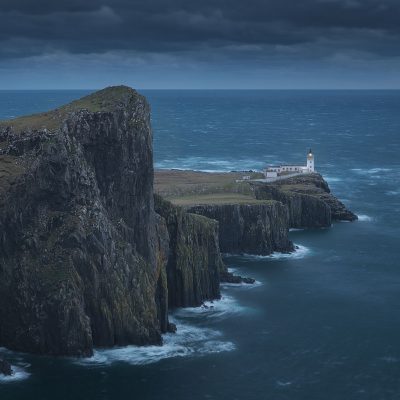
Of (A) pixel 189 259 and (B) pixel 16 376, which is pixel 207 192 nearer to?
(A) pixel 189 259

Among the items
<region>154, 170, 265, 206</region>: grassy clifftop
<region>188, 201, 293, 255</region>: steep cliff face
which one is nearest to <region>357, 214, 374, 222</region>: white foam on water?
<region>154, 170, 265, 206</region>: grassy clifftop

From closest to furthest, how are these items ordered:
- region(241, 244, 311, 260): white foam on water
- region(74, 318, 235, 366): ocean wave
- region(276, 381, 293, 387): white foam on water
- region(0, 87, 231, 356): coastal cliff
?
region(276, 381, 293, 387): white foam on water < region(74, 318, 235, 366): ocean wave < region(0, 87, 231, 356): coastal cliff < region(241, 244, 311, 260): white foam on water

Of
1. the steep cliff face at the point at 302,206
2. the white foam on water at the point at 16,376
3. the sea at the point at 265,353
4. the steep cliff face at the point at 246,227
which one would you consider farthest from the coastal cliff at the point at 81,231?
the steep cliff face at the point at 302,206

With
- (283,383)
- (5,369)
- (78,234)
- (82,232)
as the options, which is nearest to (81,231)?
(82,232)

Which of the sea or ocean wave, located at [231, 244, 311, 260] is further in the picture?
ocean wave, located at [231, 244, 311, 260]

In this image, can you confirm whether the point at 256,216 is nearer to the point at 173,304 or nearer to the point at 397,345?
the point at 173,304

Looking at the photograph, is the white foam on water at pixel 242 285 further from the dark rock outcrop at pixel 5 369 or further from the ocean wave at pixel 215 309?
the dark rock outcrop at pixel 5 369

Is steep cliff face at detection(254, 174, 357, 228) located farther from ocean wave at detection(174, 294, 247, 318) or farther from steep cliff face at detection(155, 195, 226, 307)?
ocean wave at detection(174, 294, 247, 318)
